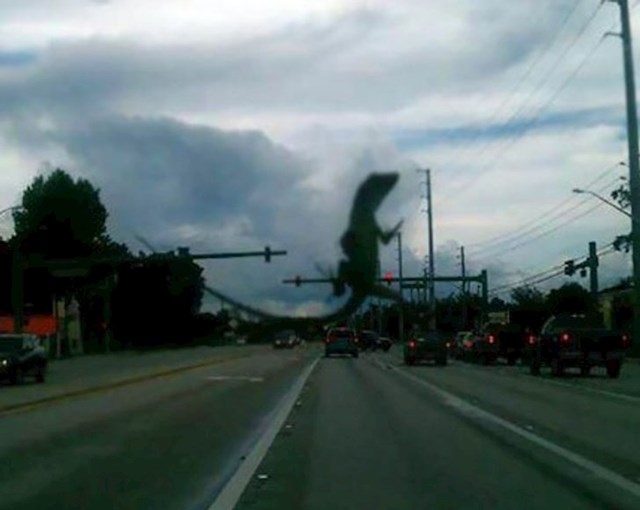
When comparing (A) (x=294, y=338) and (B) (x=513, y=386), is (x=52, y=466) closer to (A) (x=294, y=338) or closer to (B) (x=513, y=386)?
(B) (x=513, y=386)

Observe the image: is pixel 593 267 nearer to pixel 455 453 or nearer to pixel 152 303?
pixel 455 453

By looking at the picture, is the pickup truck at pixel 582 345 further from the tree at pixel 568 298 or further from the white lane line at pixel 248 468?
the tree at pixel 568 298

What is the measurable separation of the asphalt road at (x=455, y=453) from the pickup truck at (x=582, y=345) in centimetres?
1075

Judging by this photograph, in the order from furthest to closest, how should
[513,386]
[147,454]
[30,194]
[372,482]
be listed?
1. [30,194]
2. [513,386]
3. [147,454]
4. [372,482]

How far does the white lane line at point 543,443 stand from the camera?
49.0 feet

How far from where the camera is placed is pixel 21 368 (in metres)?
42.5

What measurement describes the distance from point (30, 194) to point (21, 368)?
186 ft

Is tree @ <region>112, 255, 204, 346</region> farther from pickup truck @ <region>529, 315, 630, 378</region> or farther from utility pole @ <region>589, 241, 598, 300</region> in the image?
pickup truck @ <region>529, 315, 630, 378</region>

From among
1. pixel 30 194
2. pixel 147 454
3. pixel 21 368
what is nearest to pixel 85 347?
pixel 30 194

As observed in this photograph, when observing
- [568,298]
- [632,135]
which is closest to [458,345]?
[632,135]

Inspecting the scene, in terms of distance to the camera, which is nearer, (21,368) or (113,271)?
(21,368)

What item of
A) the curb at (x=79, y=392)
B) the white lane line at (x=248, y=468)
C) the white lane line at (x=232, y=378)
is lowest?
the white lane line at (x=248, y=468)

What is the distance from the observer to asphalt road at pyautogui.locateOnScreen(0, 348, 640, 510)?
13977mm

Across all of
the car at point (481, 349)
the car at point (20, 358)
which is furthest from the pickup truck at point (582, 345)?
the car at point (20, 358)
